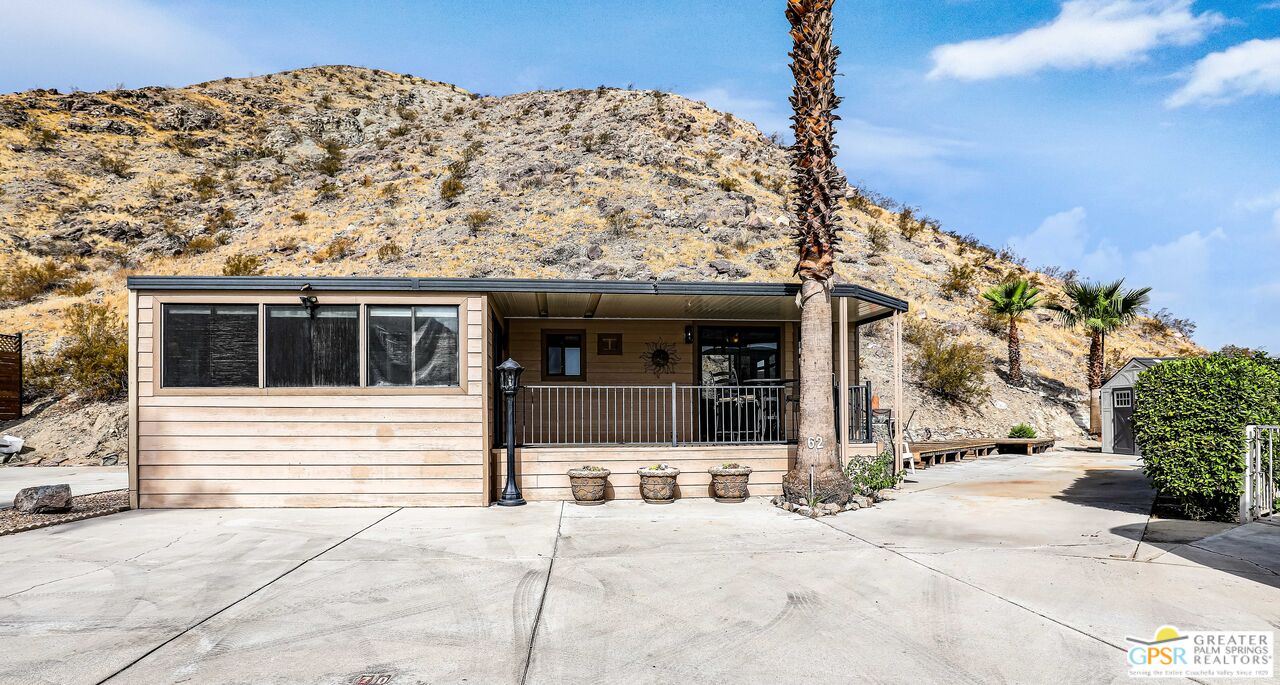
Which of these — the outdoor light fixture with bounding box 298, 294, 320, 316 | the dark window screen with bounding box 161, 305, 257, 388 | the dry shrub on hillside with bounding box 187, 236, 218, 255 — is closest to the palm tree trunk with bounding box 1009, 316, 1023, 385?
the outdoor light fixture with bounding box 298, 294, 320, 316

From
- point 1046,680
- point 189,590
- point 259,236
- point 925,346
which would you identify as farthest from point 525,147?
point 1046,680

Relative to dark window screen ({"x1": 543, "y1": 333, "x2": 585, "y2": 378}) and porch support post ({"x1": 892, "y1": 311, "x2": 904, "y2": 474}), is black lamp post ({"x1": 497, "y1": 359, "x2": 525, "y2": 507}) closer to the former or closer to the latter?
dark window screen ({"x1": 543, "y1": 333, "x2": 585, "y2": 378})

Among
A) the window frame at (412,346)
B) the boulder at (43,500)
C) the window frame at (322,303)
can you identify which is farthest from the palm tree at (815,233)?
the boulder at (43,500)

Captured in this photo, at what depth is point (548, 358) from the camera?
1251 cm

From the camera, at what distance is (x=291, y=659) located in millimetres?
3652

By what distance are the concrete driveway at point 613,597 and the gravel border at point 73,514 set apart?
25 cm

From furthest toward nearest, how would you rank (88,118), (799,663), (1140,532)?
1. (88,118)
2. (1140,532)
3. (799,663)

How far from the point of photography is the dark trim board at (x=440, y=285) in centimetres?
847

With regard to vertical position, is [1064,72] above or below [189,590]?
above

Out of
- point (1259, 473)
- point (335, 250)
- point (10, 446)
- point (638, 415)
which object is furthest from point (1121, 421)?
point (10, 446)

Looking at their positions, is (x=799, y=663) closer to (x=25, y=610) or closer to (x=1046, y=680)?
(x=1046, y=680)

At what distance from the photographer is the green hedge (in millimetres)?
7051

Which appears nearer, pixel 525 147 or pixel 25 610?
pixel 25 610

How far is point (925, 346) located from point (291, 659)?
22.3 m
